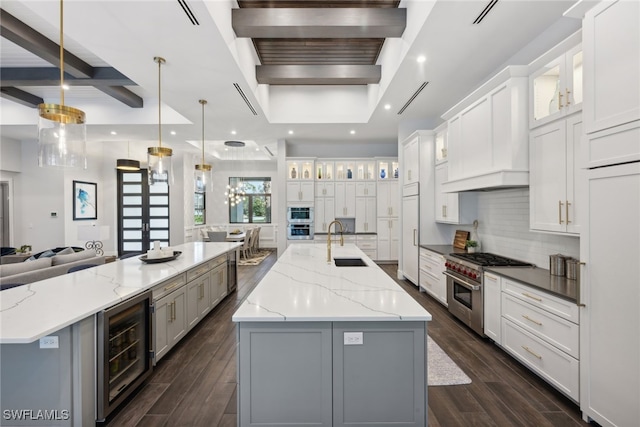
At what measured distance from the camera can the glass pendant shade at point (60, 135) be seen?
1.82m

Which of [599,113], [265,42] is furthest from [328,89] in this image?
[599,113]

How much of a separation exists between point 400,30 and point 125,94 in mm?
4636

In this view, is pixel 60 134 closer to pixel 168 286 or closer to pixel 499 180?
pixel 168 286

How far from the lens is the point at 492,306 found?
2943 mm

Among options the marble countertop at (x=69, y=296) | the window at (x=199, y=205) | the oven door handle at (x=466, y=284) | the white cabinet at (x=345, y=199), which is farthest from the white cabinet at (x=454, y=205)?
the window at (x=199, y=205)

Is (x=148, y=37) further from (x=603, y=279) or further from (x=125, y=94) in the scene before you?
(x=603, y=279)

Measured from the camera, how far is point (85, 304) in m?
1.86

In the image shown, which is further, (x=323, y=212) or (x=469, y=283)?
(x=323, y=212)

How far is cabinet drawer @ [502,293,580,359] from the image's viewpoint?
80.0 inches

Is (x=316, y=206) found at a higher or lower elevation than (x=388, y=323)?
Answer: higher

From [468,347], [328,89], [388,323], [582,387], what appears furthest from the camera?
[328,89]

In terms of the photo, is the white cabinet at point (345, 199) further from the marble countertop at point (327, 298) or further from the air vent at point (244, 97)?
the marble countertop at point (327, 298)

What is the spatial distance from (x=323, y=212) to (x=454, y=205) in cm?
374

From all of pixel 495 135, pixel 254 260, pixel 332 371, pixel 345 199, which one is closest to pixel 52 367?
pixel 332 371
